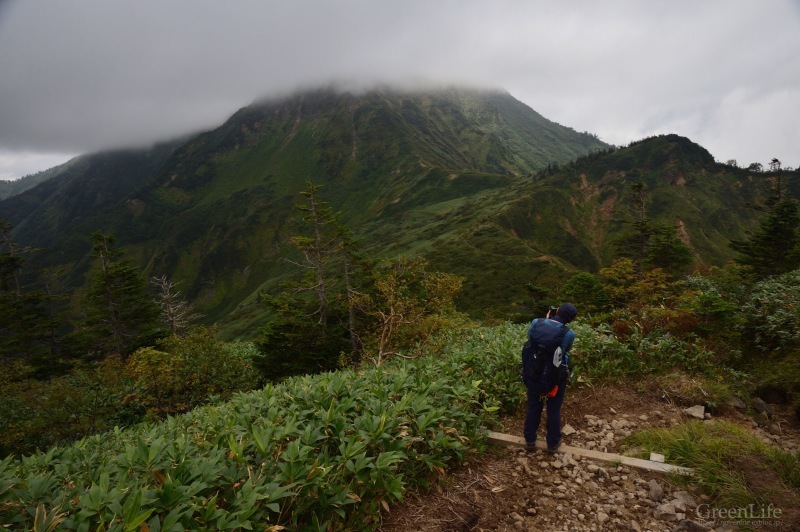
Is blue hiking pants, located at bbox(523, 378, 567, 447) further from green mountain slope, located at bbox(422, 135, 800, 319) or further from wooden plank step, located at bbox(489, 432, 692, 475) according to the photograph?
green mountain slope, located at bbox(422, 135, 800, 319)

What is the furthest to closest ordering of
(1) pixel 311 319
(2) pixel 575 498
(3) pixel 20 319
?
1. (3) pixel 20 319
2. (1) pixel 311 319
3. (2) pixel 575 498

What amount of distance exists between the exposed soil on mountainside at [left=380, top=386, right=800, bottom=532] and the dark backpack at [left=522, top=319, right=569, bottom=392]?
3.38ft

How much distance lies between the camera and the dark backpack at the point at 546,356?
5.38 m

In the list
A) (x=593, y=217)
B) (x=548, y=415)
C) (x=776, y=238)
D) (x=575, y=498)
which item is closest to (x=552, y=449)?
(x=548, y=415)

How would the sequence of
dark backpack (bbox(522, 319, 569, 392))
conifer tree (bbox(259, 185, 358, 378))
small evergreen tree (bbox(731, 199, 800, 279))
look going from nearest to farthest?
1. dark backpack (bbox(522, 319, 569, 392))
2. conifer tree (bbox(259, 185, 358, 378))
3. small evergreen tree (bbox(731, 199, 800, 279))

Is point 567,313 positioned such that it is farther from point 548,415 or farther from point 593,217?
point 593,217

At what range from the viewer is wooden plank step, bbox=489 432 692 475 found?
4645mm

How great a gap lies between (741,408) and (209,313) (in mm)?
168537

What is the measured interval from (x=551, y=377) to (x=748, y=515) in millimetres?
2275

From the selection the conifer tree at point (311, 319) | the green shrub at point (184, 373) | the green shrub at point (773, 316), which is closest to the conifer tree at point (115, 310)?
the conifer tree at point (311, 319)

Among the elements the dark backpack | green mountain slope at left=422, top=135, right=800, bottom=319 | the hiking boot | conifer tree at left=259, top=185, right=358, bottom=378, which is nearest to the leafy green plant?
the hiking boot

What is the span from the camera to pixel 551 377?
17.7 feet

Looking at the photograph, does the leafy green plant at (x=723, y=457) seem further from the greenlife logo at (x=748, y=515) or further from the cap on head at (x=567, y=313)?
the cap on head at (x=567, y=313)

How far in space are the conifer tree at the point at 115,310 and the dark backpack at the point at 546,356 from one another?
3661cm
